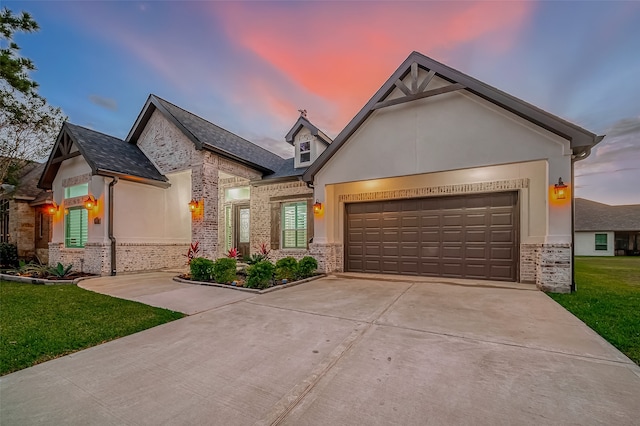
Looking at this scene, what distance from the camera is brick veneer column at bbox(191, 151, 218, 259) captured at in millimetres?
10562

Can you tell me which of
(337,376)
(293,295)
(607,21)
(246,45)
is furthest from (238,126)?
(337,376)

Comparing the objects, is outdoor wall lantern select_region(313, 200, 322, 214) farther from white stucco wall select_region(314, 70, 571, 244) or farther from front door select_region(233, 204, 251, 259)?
front door select_region(233, 204, 251, 259)

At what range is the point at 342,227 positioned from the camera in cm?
1004

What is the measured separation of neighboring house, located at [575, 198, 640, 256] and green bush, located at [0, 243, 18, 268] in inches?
1677

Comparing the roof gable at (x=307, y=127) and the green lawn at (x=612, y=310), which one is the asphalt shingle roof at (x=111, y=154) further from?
the green lawn at (x=612, y=310)

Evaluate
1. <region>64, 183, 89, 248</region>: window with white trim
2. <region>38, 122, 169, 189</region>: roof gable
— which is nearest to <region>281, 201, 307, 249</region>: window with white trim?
<region>38, 122, 169, 189</region>: roof gable

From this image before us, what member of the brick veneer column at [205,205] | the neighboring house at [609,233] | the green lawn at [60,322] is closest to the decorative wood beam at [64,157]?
the brick veneer column at [205,205]

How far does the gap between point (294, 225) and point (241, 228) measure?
10.8ft

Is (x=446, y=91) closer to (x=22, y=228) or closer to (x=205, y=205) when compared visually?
(x=205, y=205)

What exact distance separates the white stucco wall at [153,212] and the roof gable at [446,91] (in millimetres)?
6503

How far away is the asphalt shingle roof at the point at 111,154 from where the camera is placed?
9703mm

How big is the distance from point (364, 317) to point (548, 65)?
10945 mm

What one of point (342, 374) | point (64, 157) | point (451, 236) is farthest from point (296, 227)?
point (64, 157)

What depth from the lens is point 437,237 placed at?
8.58 meters
